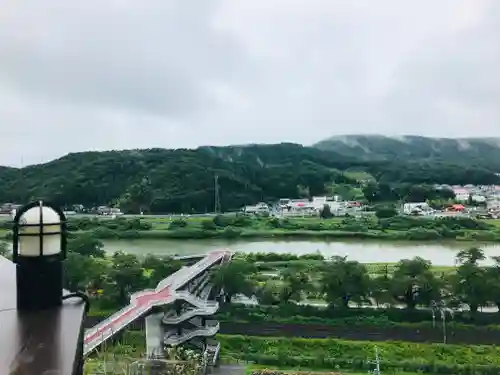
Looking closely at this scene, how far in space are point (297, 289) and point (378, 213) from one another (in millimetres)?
17265

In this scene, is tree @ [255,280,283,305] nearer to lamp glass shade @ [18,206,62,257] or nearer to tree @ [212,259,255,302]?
tree @ [212,259,255,302]

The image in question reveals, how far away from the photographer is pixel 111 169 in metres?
34.5

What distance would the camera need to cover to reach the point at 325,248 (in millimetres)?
19625

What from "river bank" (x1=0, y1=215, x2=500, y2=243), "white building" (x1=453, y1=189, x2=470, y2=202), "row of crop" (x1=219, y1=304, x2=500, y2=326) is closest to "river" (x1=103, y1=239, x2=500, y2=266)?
"river bank" (x1=0, y1=215, x2=500, y2=243)

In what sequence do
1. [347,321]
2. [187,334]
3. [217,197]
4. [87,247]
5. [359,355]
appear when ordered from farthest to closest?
1. [217,197]
2. [87,247]
3. [347,321]
4. [187,334]
5. [359,355]

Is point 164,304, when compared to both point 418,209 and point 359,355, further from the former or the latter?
point 418,209

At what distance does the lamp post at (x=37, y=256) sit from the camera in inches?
47.5

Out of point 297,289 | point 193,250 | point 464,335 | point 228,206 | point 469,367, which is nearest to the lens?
point 469,367

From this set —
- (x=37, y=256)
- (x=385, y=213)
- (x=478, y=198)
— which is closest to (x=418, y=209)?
(x=385, y=213)

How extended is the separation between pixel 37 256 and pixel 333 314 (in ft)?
32.3

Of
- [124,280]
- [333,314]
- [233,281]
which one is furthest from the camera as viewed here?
[124,280]

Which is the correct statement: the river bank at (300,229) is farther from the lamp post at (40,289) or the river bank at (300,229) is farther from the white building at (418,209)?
the lamp post at (40,289)

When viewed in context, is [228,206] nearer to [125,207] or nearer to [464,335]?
[125,207]

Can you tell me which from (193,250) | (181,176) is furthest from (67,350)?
(181,176)
